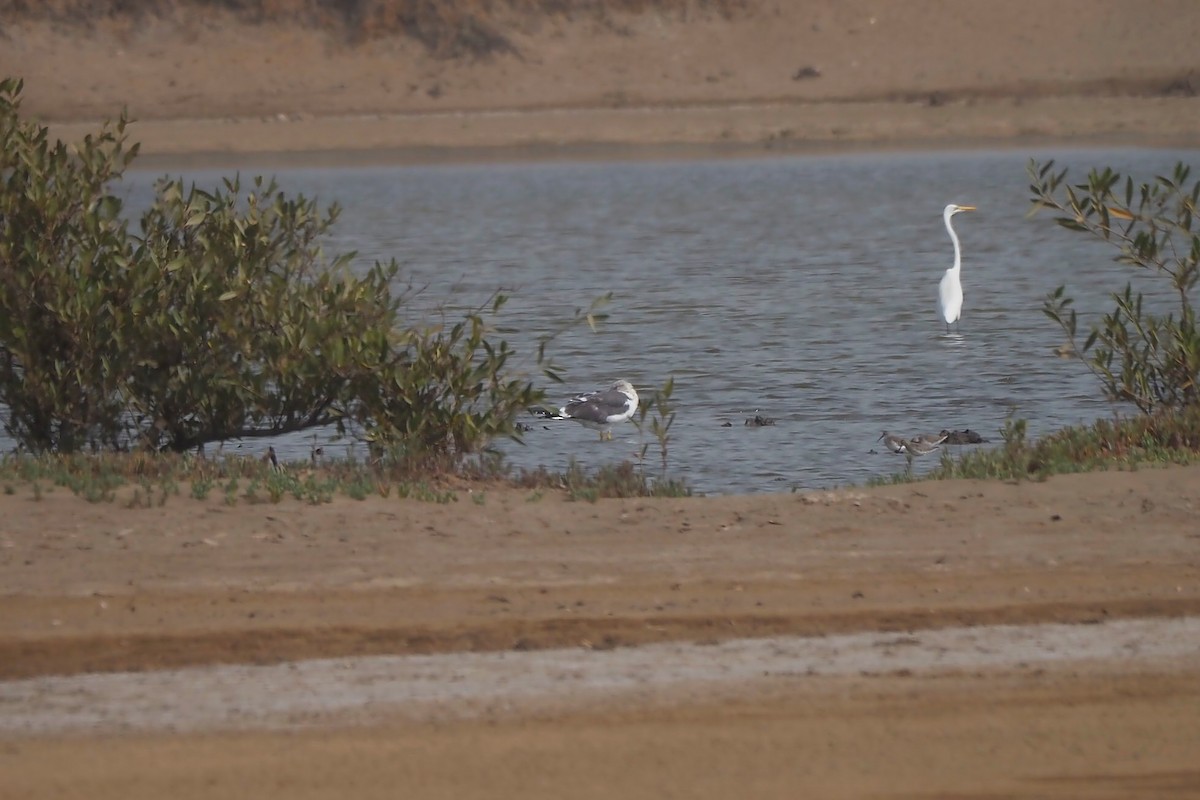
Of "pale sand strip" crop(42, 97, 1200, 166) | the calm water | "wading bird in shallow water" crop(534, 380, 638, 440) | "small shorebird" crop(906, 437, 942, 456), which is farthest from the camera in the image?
"pale sand strip" crop(42, 97, 1200, 166)

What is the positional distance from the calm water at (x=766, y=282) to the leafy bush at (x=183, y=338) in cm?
188

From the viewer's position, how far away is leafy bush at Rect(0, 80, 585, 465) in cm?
926

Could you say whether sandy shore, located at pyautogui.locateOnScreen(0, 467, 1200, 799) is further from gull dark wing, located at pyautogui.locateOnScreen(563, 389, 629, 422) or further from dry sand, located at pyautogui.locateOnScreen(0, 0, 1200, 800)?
gull dark wing, located at pyautogui.locateOnScreen(563, 389, 629, 422)

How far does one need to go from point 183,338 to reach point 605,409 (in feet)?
10.6

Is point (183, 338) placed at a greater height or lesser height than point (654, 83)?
lesser

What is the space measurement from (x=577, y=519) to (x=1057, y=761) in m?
3.05

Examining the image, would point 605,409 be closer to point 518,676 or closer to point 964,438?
point 964,438

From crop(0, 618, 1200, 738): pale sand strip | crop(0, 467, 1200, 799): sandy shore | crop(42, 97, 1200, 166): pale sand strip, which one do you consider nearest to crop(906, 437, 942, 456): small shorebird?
crop(0, 467, 1200, 799): sandy shore

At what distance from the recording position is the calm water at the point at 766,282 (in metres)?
12.9

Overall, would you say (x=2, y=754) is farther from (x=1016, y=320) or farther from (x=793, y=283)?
(x=793, y=283)

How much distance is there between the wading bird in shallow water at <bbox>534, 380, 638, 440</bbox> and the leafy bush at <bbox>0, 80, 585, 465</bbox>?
194 centimetres

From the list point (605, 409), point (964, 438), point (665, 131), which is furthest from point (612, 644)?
point (665, 131)

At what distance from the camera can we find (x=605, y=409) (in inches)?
465

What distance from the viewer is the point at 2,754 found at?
5387 millimetres
